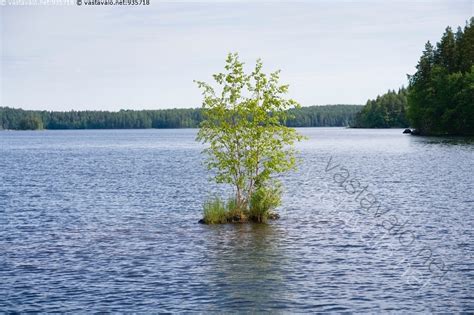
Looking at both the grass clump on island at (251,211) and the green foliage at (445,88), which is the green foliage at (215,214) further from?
the green foliage at (445,88)

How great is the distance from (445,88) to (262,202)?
363 ft

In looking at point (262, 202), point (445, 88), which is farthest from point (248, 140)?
point (445, 88)

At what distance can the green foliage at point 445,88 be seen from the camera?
13048 cm

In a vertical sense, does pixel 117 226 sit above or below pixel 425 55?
below

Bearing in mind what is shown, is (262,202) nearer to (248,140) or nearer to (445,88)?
(248,140)

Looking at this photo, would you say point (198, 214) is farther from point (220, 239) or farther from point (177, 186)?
point (177, 186)

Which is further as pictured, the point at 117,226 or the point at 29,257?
the point at 117,226

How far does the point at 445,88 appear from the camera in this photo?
443 ft

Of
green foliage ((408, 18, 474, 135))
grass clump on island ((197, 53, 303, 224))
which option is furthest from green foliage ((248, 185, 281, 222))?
green foliage ((408, 18, 474, 135))

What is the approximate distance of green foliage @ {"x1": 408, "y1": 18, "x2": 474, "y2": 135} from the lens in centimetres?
13048

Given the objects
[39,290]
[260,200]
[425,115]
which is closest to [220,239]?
[260,200]

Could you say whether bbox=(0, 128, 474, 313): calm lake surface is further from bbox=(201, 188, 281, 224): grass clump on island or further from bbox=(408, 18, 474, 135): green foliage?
bbox=(408, 18, 474, 135): green foliage

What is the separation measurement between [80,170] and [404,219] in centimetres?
5261

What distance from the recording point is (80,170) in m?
79.3
